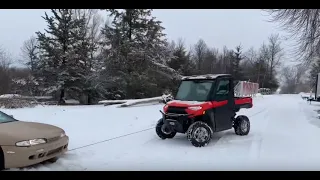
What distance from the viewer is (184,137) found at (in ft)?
30.1

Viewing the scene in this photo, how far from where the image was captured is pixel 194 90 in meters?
8.79

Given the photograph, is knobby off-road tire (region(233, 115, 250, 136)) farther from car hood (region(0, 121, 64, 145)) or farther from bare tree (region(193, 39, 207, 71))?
bare tree (region(193, 39, 207, 71))

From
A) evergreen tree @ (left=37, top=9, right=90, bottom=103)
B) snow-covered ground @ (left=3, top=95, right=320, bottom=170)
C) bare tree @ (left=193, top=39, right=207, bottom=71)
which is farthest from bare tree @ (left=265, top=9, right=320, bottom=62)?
bare tree @ (left=193, top=39, right=207, bottom=71)

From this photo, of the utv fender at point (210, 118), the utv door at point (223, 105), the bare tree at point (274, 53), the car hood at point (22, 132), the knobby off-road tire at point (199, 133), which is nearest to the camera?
the car hood at point (22, 132)

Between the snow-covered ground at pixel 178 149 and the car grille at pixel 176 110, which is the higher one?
the car grille at pixel 176 110

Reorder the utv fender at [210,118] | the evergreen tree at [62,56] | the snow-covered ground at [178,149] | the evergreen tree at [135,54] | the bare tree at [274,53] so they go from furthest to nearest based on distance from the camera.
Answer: the bare tree at [274,53] → the evergreen tree at [62,56] → the evergreen tree at [135,54] → the utv fender at [210,118] → the snow-covered ground at [178,149]

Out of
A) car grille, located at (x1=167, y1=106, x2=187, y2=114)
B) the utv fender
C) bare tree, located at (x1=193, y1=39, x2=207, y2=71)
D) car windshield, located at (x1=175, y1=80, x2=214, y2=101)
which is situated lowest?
the utv fender

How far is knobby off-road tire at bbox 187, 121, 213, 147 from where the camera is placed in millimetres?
7738

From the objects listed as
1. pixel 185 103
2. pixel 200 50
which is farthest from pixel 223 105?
pixel 200 50

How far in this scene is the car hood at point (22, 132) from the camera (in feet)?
17.6

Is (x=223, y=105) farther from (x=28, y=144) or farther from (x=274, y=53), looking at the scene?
(x=274, y=53)

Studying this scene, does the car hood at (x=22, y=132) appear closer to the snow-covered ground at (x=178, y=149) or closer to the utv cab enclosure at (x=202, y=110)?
the snow-covered ground at (x=178, y=149)

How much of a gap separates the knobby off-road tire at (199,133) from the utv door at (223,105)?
72 centimetres

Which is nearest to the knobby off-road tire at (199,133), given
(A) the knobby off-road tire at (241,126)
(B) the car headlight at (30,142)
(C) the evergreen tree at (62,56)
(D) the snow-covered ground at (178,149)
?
(D) the snow-covered ground at (178,149)
